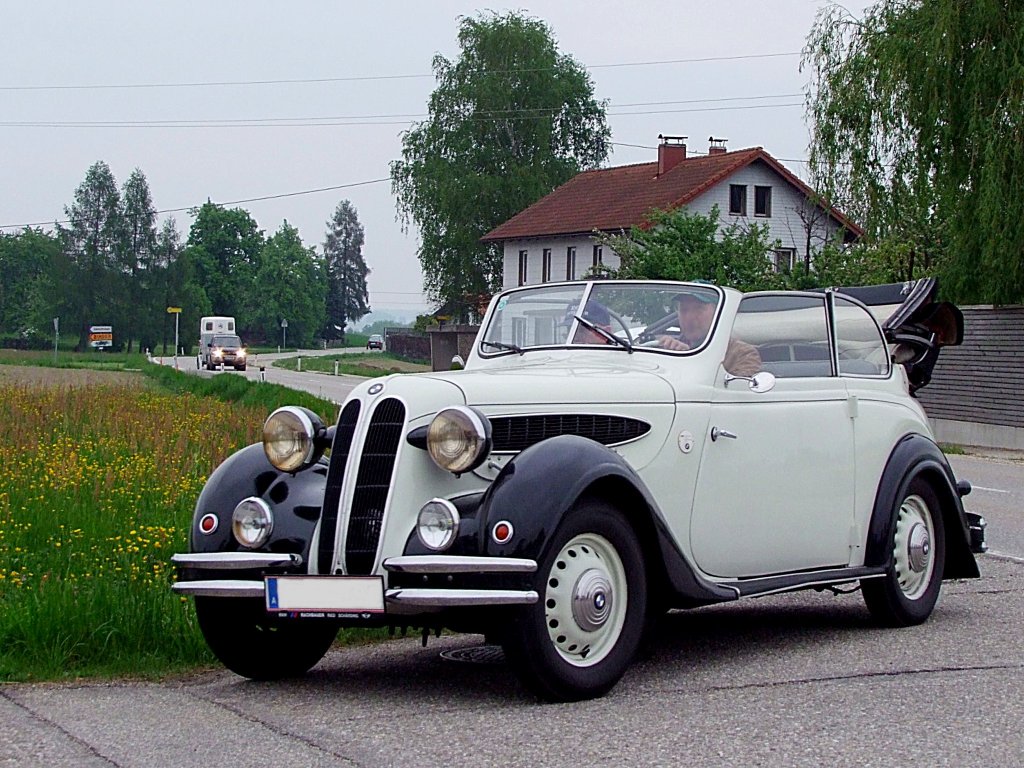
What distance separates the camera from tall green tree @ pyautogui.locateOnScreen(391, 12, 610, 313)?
6775 centimetres

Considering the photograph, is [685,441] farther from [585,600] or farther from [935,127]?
[935,127]

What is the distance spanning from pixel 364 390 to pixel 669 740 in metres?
1.92

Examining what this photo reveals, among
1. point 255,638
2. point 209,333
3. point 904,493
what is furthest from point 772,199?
point 255,638

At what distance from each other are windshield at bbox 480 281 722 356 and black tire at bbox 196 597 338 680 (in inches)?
72.2

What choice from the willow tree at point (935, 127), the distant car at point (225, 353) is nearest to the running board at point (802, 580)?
the willow tree at point (935, 127)

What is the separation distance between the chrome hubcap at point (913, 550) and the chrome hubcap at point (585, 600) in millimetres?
2301

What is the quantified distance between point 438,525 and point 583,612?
25.6 inches

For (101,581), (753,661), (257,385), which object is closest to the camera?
(753,661)

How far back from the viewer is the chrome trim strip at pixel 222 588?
242 inches

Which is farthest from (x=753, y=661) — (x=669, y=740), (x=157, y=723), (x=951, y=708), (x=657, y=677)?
(x=157, y=723)

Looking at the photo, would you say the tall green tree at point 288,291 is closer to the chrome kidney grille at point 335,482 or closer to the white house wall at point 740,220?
the white house wall at point 740,220

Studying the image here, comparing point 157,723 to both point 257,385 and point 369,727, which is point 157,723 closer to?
point 369,727

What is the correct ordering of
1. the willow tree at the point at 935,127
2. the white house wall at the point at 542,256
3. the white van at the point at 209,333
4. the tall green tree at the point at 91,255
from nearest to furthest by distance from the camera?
1. the willow tree at the point at 935,127
2. the white house wall at the point at 542,256
3. the white van at the point at 209,333
4. the tall green tree at the point at 91,255

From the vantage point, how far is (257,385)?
36344 millimetres
